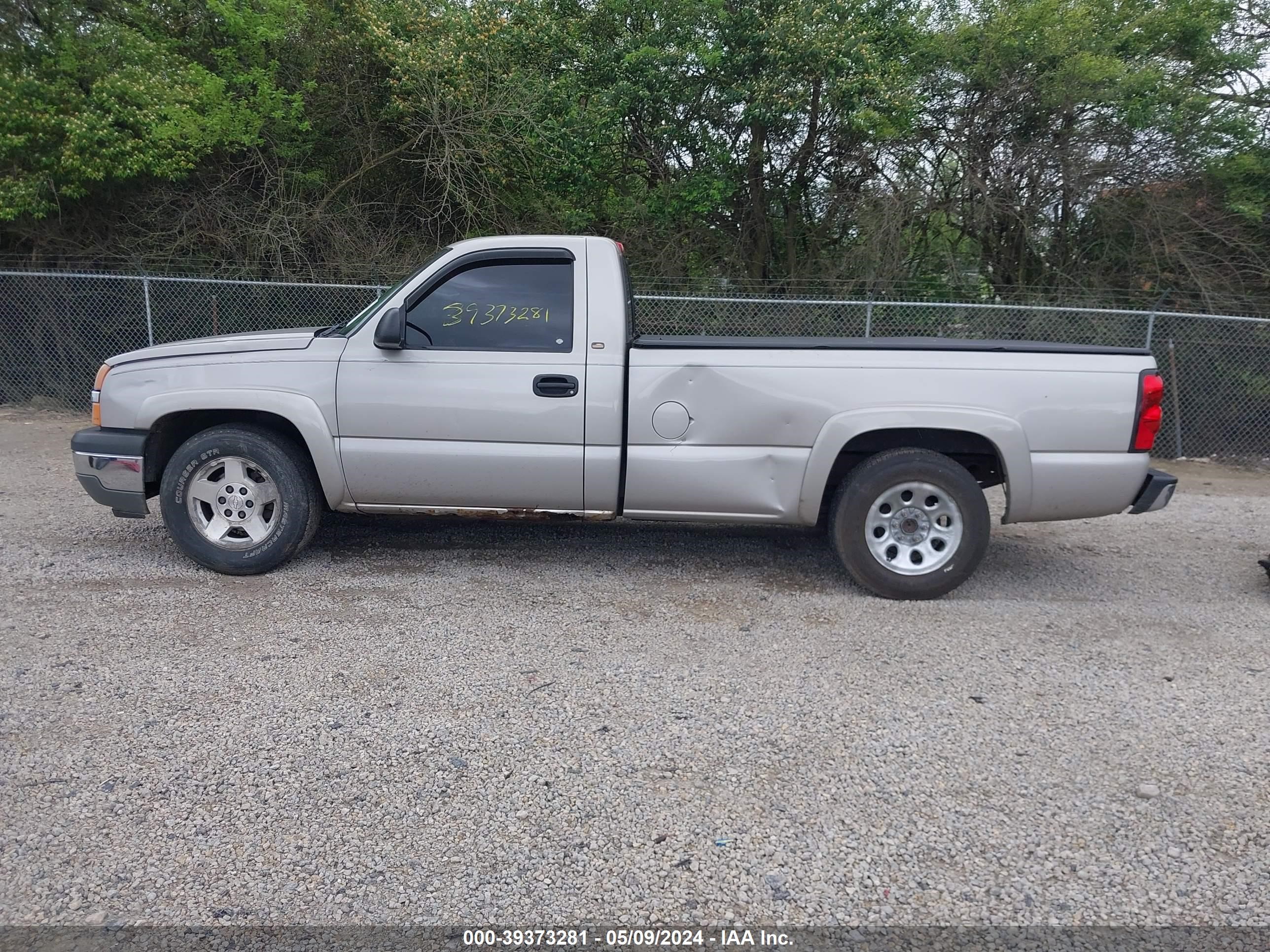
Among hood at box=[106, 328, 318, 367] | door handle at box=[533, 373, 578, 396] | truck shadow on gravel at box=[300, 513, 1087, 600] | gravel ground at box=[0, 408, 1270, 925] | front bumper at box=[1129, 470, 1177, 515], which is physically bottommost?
gravel ground at box=[0, 408, 1270, 925]

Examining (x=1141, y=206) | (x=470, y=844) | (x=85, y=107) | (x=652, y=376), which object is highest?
(x=85, y=107)

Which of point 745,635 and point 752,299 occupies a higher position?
point 752,299

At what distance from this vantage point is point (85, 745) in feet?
11.4

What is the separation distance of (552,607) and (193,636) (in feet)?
5.78

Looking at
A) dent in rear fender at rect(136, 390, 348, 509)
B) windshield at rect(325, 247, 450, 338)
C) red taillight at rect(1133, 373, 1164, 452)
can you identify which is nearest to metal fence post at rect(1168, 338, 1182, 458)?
red taillight at rect(1133, 373, 1164, 452)

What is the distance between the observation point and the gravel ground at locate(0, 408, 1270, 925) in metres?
2.75

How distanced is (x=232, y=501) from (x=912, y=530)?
3877 mm

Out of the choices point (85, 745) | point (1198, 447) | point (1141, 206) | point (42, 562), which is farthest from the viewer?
point (1141, 206)

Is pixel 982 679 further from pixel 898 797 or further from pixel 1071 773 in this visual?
pixel 898 797

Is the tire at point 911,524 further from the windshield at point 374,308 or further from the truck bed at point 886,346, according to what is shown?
the windshield at point 374,308

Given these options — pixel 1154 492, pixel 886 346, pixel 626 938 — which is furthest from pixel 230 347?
pixel 1154 492

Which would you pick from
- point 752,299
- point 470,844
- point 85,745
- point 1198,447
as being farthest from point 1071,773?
point 1198,447

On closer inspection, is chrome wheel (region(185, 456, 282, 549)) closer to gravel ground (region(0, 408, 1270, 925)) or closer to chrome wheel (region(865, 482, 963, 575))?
gravel ground (region(0, 408, 1270, 925))

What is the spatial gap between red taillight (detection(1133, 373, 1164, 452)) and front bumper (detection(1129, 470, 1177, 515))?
22 centimetres
